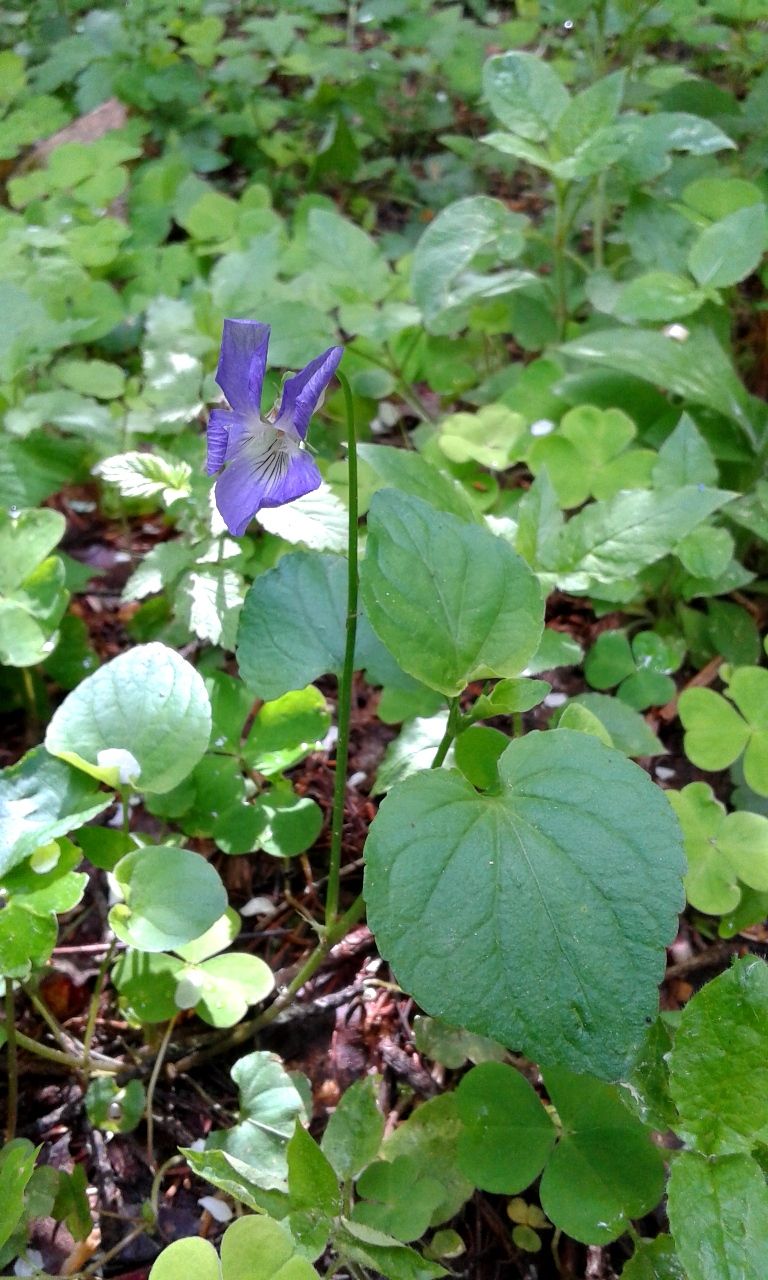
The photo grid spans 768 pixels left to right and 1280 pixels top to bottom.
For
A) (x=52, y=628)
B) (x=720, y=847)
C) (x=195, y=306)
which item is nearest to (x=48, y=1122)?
(x=52, y=628)

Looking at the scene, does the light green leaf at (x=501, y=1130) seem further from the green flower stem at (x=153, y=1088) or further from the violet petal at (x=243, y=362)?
the violet petal at (x=243, y=362)

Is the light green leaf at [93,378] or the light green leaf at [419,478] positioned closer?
the light green leaf at [419,478]

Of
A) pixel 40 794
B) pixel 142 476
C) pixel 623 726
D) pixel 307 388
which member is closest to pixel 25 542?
pixel 142 476

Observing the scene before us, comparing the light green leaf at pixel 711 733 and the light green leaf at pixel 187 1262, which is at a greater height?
the light green leaf at pixel 187 1262

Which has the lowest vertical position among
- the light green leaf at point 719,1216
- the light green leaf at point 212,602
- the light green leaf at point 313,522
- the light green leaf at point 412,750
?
the light green leaf at point 719,1216

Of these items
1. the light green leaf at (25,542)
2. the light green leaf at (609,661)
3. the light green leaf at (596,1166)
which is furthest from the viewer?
the light green leaf at (609,661)

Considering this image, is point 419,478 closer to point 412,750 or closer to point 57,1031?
point 412,750

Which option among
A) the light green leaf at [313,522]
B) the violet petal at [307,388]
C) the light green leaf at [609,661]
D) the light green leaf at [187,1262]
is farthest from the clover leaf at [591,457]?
the light green leaf at [187,1262]
